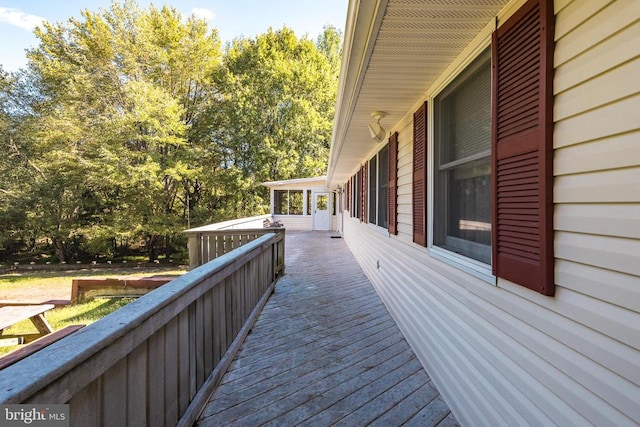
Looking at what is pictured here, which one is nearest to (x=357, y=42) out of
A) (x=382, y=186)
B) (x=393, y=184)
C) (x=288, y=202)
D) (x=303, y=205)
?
(x=393, y=184)

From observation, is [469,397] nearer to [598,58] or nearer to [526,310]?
[526,310]

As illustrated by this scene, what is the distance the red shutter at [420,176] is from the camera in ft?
9.05

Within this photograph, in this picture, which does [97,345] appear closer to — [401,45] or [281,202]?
[401,45]

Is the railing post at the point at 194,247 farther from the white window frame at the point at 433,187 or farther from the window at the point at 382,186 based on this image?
the white window frame at the point at 433,187

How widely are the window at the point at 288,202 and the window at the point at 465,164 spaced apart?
13.4m

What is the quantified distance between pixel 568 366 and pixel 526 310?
27 centimetres

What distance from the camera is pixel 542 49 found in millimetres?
1321

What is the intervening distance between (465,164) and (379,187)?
3.02 meters

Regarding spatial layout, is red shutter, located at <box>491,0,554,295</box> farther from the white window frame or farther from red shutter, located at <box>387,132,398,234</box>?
red shutter, located at <box>387,132,398,234</box>

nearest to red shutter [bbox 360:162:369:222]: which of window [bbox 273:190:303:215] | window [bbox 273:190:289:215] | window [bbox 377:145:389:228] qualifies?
window [bbox 377:145:389:228]

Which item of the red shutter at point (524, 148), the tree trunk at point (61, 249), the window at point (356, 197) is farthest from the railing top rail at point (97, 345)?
the tree trunk at point (61, 249)

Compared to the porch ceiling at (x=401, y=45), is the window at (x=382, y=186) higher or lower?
lower

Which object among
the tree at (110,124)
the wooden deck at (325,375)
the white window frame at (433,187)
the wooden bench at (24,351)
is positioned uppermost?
the tree at (110,124)

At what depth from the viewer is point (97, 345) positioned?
3.16 feet
